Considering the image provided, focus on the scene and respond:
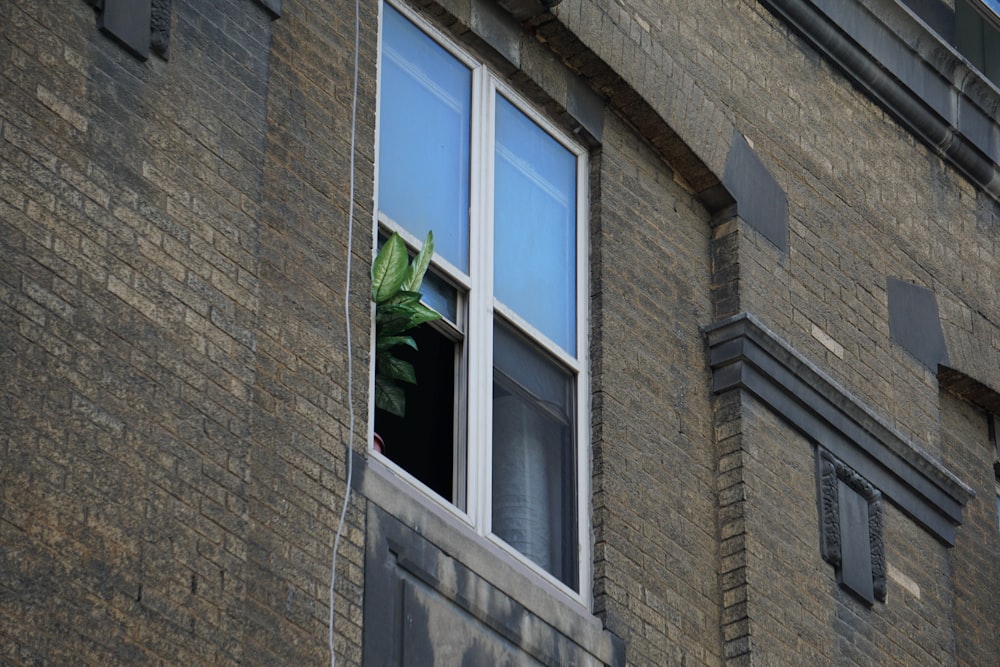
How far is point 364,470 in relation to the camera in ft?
30.2

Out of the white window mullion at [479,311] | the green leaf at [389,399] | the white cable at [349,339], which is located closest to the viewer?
the white cable at [349,339]

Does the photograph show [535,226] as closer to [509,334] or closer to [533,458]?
[509,334]

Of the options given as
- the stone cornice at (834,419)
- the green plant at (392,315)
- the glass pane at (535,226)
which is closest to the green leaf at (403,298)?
the green plant at (392,315)

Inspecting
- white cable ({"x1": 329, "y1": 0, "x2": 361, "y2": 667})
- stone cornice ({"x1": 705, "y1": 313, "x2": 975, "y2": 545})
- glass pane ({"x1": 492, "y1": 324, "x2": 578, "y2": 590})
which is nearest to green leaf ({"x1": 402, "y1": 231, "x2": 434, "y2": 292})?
white cable ({"x1": 329, "y1": 0, "x2": 361, "y2": 667})

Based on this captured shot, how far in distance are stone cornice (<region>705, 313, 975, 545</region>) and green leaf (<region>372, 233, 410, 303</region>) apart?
2.39 metres

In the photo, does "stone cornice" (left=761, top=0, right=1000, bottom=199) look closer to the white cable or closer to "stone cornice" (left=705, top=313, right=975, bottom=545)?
"stone cornice" (left=705, top=313, right=975, bottom=545)

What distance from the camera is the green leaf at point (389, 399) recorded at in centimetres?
978

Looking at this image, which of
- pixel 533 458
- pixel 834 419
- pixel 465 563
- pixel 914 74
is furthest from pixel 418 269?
pixel 914 74

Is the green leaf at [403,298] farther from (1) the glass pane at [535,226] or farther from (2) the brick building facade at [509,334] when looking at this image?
(1) the glass pane at [535,226]

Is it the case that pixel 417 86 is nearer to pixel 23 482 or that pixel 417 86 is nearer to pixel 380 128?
pixel 380 128

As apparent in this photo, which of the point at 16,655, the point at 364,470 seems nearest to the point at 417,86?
the point at 364,470

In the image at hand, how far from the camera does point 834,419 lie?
474 inches

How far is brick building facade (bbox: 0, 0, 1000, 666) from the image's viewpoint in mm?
7988

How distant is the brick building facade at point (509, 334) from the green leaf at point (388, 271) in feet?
0.66
